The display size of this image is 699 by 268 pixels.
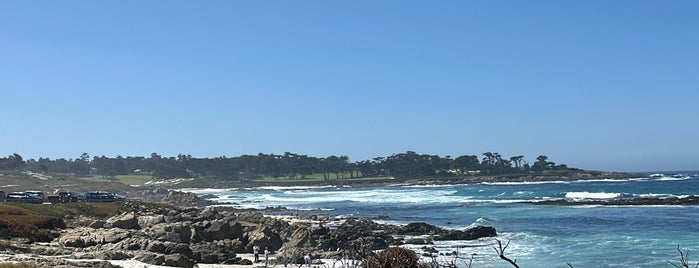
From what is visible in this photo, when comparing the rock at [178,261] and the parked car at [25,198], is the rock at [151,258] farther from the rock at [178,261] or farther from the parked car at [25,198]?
the parked car at [25,198]

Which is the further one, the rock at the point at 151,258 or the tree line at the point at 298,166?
the tree line at the point at 298,166

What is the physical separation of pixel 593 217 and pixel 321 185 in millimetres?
102002

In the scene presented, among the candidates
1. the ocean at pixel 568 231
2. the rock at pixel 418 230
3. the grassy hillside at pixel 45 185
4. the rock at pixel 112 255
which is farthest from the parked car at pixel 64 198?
the grassy hillside at pixel 45 185

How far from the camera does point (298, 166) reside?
178m

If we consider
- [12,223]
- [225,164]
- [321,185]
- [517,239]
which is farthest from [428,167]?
[12,223]

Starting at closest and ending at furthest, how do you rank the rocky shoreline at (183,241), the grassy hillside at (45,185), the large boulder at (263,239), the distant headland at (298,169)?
the rocky shoreline at (183,241) → the large boulder at (263,239) → the grassy hillside at (45,185) → the distant headland at (298,169)

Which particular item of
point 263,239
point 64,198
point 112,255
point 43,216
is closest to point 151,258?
point 112,255

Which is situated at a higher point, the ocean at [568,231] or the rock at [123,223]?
the rock at [123,223]

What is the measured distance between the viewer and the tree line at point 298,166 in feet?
547

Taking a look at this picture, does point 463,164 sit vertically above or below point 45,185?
above

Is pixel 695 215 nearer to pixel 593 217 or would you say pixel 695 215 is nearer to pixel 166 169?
pixel 593 217

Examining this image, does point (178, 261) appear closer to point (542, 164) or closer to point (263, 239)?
point (263, 239)

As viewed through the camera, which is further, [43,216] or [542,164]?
[542,164]

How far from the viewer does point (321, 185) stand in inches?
5787
